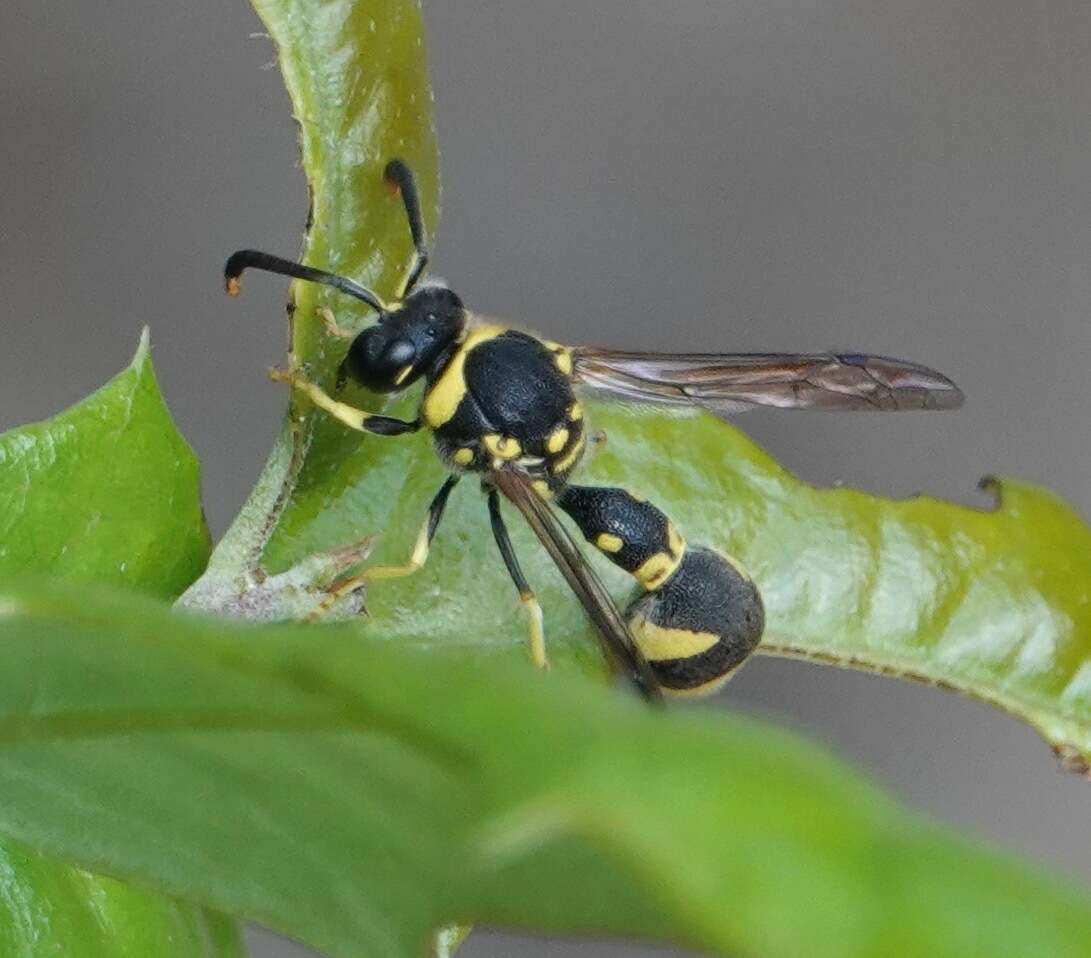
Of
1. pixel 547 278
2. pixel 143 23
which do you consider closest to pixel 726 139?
pixel 547 278

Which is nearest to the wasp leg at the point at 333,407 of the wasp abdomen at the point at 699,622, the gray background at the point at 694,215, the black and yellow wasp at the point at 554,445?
the black and yellow wasp at the point at 554,445

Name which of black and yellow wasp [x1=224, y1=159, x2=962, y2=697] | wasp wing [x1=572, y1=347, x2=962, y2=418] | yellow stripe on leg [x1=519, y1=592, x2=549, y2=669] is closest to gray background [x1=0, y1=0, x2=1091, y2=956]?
wasp wing [x1=572, y1=347, x2=962, y2=418]

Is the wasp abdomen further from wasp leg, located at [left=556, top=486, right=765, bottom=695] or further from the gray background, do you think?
the gray background

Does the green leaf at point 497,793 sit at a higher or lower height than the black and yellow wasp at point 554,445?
higher

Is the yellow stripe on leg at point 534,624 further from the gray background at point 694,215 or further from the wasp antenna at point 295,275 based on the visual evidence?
the gray background at point 694,215

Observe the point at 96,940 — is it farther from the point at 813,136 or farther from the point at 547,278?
the point at 813,136

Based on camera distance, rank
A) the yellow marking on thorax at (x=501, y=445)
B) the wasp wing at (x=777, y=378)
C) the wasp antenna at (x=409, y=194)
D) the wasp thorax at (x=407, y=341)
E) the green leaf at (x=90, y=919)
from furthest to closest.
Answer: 1. the wasp wing at (x=777, y=378)
2. the yellow marking on thorax at (x=501, y=445)
3. the wasp thorax at (x=407, y=341)
4. the wasp antenna at (x=409, y=194)
5. the green leaf at (x=90, y=919)

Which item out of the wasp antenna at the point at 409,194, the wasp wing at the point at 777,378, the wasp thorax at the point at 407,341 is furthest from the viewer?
the wasp wing at the point at 777,378

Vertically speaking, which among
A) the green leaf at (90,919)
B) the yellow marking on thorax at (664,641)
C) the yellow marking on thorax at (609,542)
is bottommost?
the yellow marking on thorax at (664,641)
